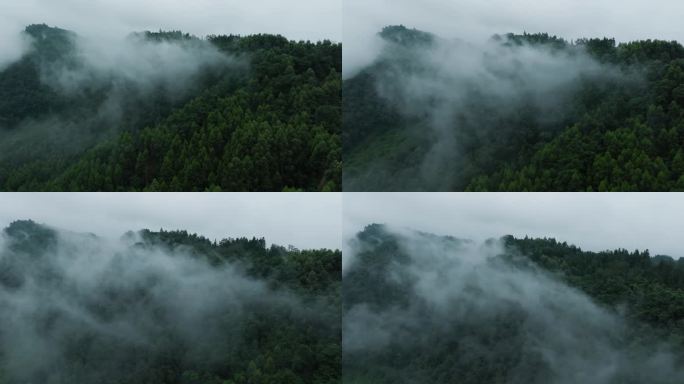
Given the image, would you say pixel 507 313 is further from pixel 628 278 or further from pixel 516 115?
pixel 516 115

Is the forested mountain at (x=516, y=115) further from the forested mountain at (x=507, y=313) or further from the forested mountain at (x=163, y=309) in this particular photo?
the forested mountain at (x=163, y=309)

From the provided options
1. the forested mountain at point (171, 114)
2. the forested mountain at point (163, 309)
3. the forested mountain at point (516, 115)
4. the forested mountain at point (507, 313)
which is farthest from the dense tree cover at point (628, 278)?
the forested mountain at point (171, 114)

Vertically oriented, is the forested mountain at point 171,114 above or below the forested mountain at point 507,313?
above

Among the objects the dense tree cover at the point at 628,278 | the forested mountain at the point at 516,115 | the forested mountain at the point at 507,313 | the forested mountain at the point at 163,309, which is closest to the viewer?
the forested mountain at the point at 516,115

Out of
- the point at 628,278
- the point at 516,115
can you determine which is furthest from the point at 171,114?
the point at 628,278

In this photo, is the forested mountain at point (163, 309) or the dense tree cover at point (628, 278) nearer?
the forested mountain at point (163, 309)

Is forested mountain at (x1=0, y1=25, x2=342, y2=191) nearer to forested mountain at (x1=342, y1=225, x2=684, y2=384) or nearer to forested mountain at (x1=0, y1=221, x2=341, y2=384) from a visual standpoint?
forested mountain at (x1=0, y1=221, x2=341, y2=384)
